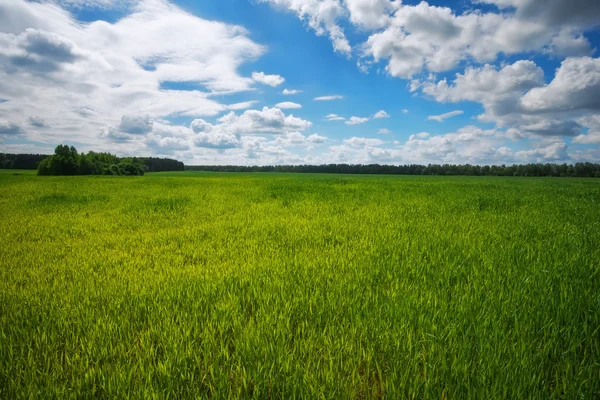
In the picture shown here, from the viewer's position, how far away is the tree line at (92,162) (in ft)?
247

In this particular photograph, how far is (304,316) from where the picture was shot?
2.94 metres

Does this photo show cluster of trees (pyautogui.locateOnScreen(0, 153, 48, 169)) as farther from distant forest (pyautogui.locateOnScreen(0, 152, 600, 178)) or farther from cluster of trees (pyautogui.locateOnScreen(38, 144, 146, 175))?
cluster of trees (pyautogui.locateOnScreen(38, 144, 146, 175))

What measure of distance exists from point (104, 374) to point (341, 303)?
7.09 feet

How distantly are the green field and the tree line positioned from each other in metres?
86.8

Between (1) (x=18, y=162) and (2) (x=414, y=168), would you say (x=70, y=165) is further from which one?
(2) (x=414, y=168)

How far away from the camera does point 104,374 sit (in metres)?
2.10

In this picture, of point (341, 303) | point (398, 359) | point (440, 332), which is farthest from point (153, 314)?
point (440, 332)

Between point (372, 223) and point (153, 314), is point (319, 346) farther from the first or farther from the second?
point (372, 223)

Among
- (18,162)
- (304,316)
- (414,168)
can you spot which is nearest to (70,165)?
(18,162)

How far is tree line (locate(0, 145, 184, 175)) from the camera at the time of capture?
247 feet

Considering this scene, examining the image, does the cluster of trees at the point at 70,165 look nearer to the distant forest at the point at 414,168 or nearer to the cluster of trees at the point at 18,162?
the distant forest at the point at 414,168

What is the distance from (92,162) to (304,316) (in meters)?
97.5

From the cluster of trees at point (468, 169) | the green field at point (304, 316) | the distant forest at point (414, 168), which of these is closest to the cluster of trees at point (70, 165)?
the distant forest at point (414, 168)

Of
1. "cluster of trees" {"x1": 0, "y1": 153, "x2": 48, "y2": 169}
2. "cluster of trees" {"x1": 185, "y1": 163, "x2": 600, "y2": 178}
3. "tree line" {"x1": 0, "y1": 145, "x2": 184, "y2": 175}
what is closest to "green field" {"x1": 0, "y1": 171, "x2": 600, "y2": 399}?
"tree line" {"x1": 0, "y1": 145, "x2": 184, "y2": 175}
